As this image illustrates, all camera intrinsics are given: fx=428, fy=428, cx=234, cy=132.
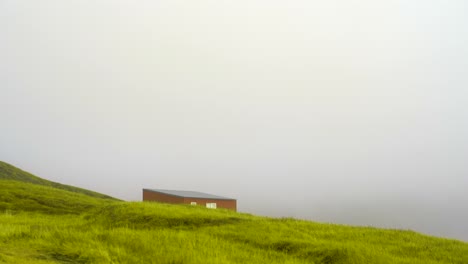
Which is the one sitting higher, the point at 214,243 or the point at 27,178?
the point at 27,178

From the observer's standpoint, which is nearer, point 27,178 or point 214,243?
point 214,243

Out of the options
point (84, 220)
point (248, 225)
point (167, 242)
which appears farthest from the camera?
point (84, 220)

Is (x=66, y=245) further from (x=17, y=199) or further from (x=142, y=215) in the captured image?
(x=17, y=199)

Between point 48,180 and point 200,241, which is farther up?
point 48,180

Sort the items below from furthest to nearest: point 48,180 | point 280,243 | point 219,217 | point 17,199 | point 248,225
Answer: point 48,180, point 17,199, point 219,217, point 248,225, point 280,243

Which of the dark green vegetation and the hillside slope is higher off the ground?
the hillside slope

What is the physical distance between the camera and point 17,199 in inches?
1377

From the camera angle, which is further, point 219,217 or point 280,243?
point 219,217

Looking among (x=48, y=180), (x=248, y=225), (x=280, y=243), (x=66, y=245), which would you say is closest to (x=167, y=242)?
(x=66, y=245)

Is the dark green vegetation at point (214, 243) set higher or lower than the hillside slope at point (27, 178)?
lower

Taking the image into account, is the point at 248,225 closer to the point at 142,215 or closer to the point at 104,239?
the point at 142,215

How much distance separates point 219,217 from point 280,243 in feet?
23.8

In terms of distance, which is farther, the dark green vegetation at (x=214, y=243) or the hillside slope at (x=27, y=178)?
the hillside slope at (x=27, y=178)

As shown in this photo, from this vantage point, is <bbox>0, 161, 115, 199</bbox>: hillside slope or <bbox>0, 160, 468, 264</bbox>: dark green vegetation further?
<bbox>0, 161, 115, 199</bbox>: hillside slope
